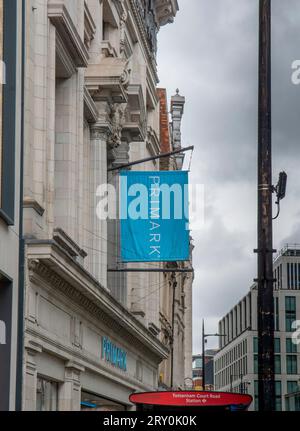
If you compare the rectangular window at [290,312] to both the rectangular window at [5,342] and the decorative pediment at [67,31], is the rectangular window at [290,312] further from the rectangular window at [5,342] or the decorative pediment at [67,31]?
the rectangular window at [5,342]

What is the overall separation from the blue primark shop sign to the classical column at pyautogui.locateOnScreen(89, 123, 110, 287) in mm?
1665

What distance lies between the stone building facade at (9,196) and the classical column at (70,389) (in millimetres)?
5480

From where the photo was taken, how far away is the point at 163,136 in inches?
2410

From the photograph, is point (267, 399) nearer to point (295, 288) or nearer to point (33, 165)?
point (33, 165)

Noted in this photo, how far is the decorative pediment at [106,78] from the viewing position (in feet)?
94.6

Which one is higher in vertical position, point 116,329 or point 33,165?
point 33,165

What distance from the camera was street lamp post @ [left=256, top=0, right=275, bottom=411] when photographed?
1446cm

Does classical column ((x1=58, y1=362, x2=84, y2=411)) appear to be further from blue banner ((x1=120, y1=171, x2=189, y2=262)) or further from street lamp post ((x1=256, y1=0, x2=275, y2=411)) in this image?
street lamp post ((x1=256, y1=0, x2=275, y2=411))

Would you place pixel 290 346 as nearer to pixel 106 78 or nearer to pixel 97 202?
pixel 97 202

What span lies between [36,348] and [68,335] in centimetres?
398

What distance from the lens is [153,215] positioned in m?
27.7

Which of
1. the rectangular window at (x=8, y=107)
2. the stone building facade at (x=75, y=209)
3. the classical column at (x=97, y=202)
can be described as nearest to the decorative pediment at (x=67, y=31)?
the stone building facade at (x=75, y=209)
